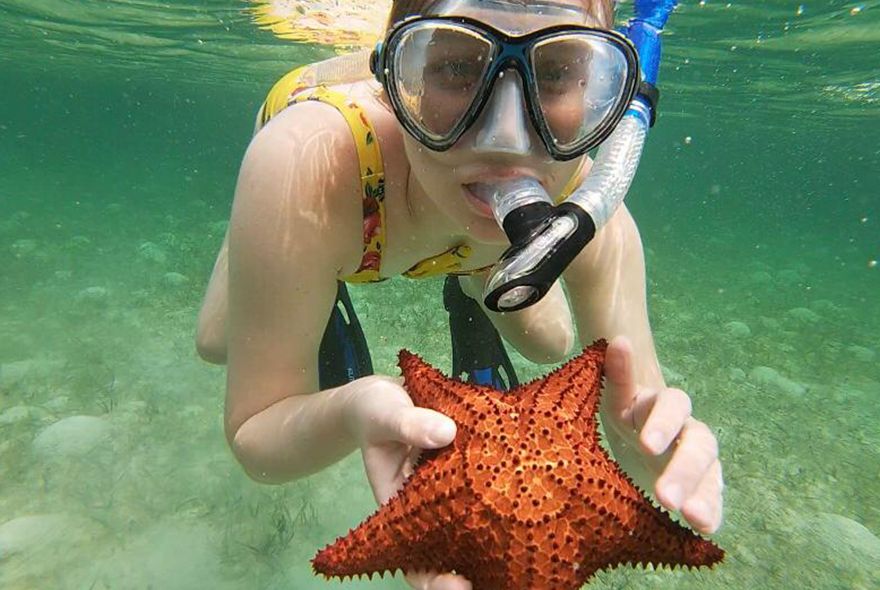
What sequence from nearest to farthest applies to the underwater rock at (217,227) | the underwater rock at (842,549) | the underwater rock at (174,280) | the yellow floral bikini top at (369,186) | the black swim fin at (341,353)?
the yellow floral bikini top at (369,186), the black swim fin at (341,353), the underwater rock at (842,549), the underwater rock at (174,280), the underwater rock at (217,227)

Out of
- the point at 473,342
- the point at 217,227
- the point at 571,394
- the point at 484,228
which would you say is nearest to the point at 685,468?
the point at 571,394

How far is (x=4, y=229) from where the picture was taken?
17.4 metres

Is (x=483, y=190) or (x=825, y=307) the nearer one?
(x=483, y=190)

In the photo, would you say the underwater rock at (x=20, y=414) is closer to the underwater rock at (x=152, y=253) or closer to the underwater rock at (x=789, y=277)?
the underwater rock at (x=152, y=253)

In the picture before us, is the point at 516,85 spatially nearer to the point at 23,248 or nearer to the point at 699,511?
the point at 699,511

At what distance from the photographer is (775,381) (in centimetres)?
955

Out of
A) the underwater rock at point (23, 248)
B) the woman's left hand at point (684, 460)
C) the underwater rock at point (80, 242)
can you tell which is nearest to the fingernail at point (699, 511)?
the woman's left hand at point (684, 460)

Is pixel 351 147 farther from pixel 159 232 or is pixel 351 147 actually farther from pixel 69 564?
pixel 159 232

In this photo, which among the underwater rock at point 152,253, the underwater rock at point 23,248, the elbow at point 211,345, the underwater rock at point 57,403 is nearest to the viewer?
the elbow at point 211,345

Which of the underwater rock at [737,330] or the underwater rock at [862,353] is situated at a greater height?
the underwater rock at [737,330]

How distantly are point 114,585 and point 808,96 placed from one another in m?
30.0

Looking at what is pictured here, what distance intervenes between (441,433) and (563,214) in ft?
2.56

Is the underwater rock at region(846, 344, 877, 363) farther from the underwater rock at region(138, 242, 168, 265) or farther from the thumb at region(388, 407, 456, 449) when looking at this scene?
the underwater rock at region(138, 242, 168, 265)

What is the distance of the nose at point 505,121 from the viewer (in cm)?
206
